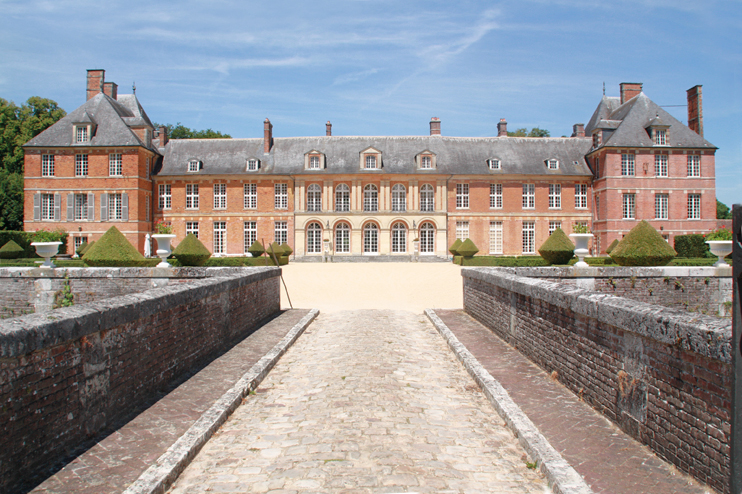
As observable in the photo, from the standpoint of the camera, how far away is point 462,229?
34.3 meters

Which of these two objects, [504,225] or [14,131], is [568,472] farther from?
[14,131]

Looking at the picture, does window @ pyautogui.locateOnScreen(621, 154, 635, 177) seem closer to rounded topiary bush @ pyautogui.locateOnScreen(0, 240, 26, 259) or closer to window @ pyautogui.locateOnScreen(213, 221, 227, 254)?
window @ pyautogui.locateOnScreen(213, 221, 227, 254)

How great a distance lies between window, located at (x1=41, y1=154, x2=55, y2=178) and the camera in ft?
103

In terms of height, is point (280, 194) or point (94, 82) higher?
point (94, 82)

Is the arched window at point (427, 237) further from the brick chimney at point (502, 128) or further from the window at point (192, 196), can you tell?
the window at point (192, 196)

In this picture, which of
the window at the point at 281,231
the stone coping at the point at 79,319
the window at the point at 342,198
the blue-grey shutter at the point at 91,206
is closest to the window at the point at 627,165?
the window at the point at 342,198

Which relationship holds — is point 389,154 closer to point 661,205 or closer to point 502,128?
point 502,128

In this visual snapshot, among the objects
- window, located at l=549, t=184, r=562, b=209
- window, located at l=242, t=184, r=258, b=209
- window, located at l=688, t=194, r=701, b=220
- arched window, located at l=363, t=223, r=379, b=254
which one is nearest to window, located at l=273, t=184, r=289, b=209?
window, located at l=242, t=184, r=258, b=209

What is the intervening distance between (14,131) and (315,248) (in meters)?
26.4

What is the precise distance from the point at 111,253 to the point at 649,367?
527 inches

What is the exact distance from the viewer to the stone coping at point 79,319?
9.95 feet

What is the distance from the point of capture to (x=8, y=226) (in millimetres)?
38969

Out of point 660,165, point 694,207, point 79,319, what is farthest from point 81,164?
point 694,207

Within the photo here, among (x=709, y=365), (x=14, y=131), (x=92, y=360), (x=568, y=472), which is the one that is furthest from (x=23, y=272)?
(x=14, y=131)
